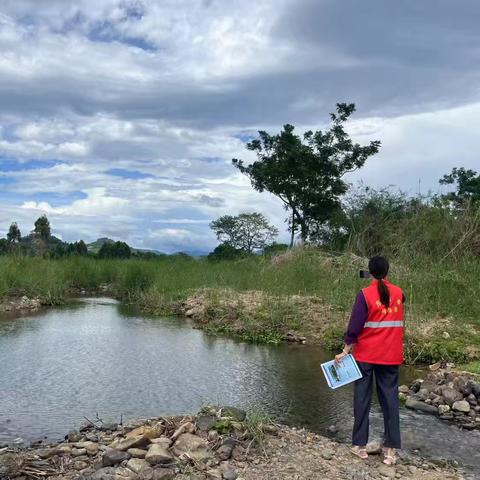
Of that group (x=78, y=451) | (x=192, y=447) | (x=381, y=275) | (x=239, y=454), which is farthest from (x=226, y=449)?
(x=381, y=275)

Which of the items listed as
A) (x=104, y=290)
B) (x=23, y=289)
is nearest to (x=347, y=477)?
(x=23, y=289)

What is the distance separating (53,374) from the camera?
29.0 ft

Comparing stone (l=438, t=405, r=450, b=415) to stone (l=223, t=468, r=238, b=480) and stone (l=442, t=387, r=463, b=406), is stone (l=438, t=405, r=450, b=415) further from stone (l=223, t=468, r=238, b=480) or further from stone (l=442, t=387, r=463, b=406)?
stone (l=223, t=468, r=238, b=480)

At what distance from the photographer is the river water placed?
251 inches

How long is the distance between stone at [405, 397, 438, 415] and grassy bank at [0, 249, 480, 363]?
2658 millimetres

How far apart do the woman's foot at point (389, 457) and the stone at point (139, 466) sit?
6.72 ft

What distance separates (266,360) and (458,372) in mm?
3433

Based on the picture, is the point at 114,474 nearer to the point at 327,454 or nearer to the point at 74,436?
the point at 74,436

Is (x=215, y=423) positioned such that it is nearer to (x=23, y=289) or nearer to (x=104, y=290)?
(x=23, y=289)

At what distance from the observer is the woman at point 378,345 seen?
15.9 ft

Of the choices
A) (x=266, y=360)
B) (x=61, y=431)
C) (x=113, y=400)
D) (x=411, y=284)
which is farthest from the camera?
(x=411, y=284)

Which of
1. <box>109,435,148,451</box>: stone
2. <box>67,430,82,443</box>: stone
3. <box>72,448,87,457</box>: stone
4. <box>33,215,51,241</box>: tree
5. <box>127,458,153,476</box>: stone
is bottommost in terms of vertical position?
<box>67,430,82,443</box>: stone

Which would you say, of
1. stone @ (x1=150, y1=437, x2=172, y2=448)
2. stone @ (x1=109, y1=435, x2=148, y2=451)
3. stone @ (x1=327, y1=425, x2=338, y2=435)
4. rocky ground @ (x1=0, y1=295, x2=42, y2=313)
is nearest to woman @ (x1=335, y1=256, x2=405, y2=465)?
stone @ (x1=327, y1=425, x2=338, y2=435)

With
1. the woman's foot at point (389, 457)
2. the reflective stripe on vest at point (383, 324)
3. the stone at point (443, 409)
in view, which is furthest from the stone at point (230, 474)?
the stone at point (443, 409)
